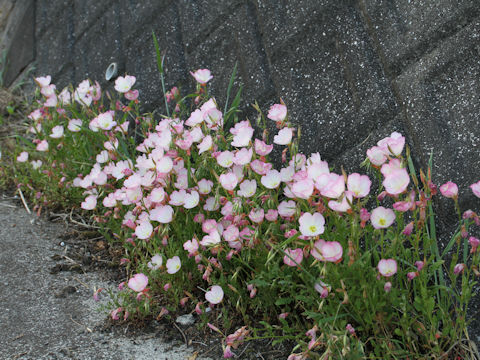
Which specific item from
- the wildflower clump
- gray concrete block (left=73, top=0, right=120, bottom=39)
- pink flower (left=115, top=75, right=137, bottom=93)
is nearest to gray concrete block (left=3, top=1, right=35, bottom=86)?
gray concrete block (left=73, top=0, right=120, bottom=39)

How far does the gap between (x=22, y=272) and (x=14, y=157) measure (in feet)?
3.62

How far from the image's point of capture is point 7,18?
4.44 meters

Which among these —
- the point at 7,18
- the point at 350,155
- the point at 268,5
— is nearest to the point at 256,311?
the point at 350,155

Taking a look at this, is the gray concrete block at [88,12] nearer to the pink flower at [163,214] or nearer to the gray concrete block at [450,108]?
the pink flower at [163,214]

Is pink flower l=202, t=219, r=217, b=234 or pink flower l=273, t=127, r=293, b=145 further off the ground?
pink flower l=273, t=127, r=293, b=145

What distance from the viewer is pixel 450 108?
5.15ft

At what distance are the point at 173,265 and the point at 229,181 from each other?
0.34 meters

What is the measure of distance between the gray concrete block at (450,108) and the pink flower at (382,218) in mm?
283

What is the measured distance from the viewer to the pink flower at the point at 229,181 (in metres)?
1.62

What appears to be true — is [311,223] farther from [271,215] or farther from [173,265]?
[173,265]

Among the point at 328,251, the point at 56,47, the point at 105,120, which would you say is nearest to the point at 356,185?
the point at 328,251

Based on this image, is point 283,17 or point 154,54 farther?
point 154,54

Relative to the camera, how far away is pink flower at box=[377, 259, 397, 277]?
4.44 ft

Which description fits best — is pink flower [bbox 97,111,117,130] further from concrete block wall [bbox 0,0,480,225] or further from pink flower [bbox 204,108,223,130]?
pink flower [bbox 204,108,223,130]
